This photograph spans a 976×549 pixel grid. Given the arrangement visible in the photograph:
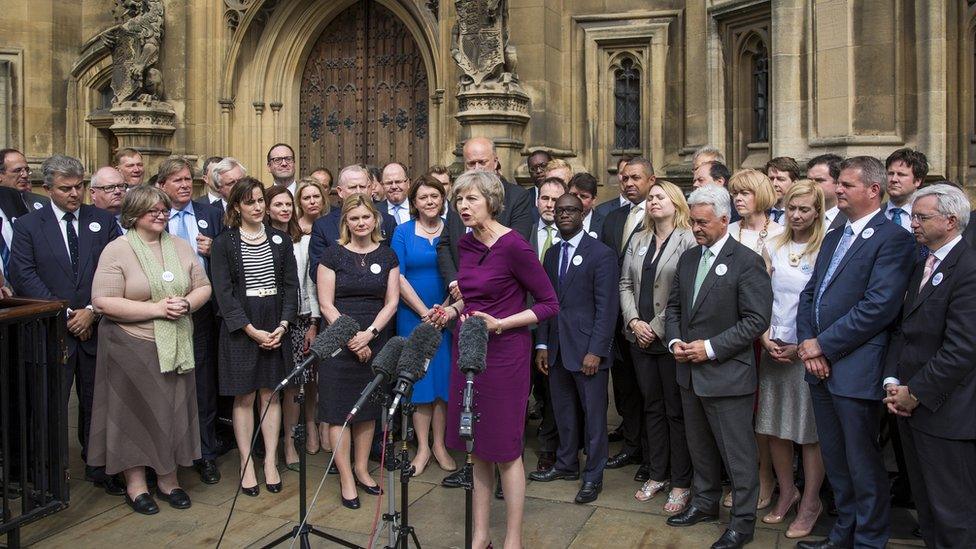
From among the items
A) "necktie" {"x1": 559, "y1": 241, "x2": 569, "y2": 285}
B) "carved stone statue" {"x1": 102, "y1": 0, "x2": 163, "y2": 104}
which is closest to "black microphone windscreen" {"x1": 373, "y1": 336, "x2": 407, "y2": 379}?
"necktie" {"x1": 559, "y1": 241, "x2": 569, "y2": 285}

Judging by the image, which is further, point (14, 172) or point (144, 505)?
point (14, 172)

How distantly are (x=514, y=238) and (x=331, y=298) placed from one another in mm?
1619

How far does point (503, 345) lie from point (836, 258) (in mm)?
→ 1803

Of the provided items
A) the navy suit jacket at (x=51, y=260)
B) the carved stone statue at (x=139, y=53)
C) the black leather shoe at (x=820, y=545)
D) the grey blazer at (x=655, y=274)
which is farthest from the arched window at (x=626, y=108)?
the black leather shoe at (x=820, y=545)

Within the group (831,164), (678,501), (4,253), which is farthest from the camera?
(4,253)

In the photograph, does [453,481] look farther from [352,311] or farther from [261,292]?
[261,292]

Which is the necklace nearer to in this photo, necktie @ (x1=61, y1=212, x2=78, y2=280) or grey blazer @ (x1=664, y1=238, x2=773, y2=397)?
necktie @ (x1=61, y1=212, x2=78, y2=280)

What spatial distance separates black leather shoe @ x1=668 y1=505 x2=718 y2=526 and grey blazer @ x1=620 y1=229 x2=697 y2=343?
3.39 feet

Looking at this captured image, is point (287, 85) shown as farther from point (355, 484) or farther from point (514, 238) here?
point (514, 238)

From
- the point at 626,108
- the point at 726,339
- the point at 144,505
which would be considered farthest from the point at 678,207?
the point at 626,108

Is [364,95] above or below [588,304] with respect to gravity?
above

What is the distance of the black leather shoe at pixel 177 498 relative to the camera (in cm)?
568

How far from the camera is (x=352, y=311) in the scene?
5.79m

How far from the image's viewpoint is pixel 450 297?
19.4 feet
